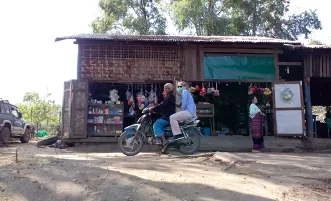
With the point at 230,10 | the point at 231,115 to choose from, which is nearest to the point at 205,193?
the point at 231,115

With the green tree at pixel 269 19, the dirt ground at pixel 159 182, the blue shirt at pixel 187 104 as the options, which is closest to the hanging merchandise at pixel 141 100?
the blue shirt at pixel 187 104

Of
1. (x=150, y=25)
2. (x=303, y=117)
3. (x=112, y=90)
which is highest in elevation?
(x=150, y=25)

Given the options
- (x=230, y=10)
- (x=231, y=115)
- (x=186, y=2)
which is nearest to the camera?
(x=231, y=115)

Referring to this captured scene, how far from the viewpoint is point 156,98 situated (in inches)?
487

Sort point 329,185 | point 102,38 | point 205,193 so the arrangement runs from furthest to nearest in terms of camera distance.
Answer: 1. point 102,38
2. point 329,185
3. point 205,193

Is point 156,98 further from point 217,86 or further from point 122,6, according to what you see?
point 122,6

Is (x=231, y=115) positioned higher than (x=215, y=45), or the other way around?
(x=215, y=45)

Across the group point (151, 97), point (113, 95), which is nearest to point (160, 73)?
point (151, 97)

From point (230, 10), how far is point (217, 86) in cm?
990

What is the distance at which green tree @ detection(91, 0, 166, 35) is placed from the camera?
2238cm

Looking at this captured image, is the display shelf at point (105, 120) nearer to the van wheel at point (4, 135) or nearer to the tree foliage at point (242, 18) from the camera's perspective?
the van wheel at point (4, 135)

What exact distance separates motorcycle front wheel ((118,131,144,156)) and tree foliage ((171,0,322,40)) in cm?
1299

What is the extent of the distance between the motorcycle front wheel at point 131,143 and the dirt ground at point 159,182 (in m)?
2.34

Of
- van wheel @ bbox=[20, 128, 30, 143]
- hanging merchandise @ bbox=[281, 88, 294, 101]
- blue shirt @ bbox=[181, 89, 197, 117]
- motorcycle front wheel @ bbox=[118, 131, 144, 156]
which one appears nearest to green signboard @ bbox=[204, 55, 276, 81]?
hanging merchandise @ bbox=[281, 88, 294, 101]
